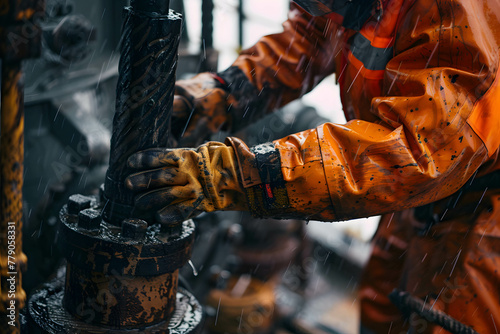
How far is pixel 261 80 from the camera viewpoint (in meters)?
1.88

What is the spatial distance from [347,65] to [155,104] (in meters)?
0.76

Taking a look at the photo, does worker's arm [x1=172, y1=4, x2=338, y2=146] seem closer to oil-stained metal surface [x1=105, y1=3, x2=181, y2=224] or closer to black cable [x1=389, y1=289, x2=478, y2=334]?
oil-stained metal surface [x1=105, y1=3, x2=181, y2=224]

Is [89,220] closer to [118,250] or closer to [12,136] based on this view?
[118,250]

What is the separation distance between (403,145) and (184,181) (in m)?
0.57

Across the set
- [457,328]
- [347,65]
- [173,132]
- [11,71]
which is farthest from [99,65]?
[457,328]

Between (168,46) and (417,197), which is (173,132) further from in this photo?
(417,197)

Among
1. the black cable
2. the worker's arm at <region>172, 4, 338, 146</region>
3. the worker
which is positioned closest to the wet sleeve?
the worker's arm at <region>172, 4, 338, 146</region>

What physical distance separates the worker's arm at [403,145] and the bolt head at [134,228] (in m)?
0.28

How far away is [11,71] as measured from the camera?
0.94 m

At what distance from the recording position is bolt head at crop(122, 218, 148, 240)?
1.20 m

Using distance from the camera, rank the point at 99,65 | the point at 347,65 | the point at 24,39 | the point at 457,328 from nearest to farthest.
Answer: the point at 24,39 → the point at 457,328 → the point at 347,65 → the point at 99,65

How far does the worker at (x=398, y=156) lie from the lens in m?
1.30

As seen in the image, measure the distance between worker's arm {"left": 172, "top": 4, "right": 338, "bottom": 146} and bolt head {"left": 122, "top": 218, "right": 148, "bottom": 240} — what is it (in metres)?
0.54

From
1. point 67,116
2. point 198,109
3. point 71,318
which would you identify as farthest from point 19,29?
point 67,116
